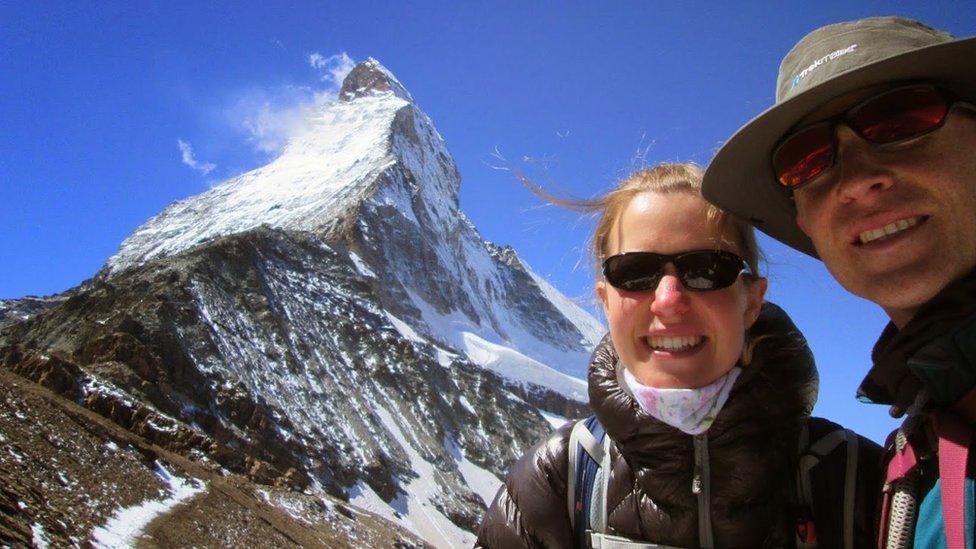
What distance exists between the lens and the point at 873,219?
6.15 feet

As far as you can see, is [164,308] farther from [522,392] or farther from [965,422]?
[522,392]

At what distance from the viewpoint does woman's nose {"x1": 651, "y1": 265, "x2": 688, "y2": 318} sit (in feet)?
7.91

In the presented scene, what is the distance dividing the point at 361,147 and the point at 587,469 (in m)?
190

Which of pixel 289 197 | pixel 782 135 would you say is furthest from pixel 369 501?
pixel 289 197

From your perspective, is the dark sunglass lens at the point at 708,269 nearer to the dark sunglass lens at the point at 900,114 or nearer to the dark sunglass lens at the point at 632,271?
the dark sunglass lens at the point at 632,271

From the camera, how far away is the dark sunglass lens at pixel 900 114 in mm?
1872

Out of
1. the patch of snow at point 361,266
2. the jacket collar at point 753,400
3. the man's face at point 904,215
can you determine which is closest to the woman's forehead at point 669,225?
the jacket collar at point 753,400

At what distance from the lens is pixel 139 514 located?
18.1 meters

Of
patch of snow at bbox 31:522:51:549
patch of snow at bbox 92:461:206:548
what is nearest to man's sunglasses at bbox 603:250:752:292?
patch of snow at bbox 31:522:51:549

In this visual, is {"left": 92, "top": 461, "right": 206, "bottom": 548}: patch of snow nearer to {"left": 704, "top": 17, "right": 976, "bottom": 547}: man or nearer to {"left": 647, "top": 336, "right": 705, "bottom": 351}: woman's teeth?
{"left": 647, "top": 336, "right": 705, "bottom": 351}: woman's teeth

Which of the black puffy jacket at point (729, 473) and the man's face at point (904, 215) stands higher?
the man's face at point (904, 215)

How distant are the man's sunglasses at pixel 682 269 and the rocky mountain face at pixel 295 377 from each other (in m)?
11.3

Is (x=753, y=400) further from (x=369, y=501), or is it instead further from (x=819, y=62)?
(x=369, y=501)

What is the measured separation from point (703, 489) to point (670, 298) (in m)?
0.77
